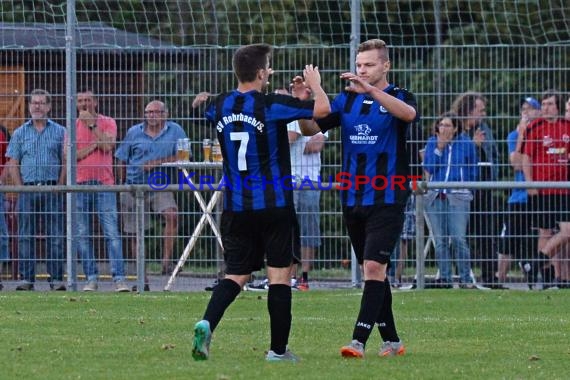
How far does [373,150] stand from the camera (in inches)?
349

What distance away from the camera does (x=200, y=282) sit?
15.4 meters

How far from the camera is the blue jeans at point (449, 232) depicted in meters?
15.2

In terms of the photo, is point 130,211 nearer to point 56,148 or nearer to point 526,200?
point 56,148

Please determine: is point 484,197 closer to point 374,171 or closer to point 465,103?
point 465,103

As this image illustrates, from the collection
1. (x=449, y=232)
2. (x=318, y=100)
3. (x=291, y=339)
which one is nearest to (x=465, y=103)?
(x=449, y=232)

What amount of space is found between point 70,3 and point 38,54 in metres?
0.63

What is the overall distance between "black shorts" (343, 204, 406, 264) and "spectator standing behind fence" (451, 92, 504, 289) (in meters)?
6.39

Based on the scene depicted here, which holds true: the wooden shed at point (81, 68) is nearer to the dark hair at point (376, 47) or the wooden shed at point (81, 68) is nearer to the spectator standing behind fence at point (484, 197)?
the spectator standing behind fence at point (484, 197)

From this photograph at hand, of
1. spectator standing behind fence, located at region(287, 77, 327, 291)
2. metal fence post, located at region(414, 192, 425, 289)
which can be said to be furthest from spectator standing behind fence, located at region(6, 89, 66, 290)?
metal fence post, located at region(414, 192, 425, 289)

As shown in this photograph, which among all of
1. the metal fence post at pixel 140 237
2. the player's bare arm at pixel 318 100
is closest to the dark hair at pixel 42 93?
the metal fence post at pixel 140 237

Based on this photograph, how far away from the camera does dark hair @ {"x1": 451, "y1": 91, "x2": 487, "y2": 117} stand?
1502 cm

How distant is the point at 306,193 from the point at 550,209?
255cm

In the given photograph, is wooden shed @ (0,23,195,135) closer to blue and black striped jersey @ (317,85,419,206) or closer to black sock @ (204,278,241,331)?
blue and black striped jersey @ (317,85,419,206)

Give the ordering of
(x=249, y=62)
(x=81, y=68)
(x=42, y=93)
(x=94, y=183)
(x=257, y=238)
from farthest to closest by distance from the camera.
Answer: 1. (x=94, y=183)
2. (x=81, y=68)
3. (x=42, y=93)
4. (x=257, y=238)
5. (x=249, y=62)
